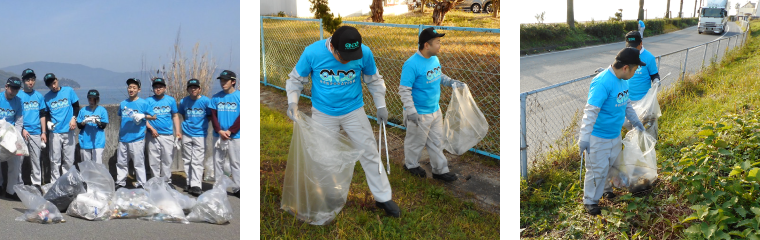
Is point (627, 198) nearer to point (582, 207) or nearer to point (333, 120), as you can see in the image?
point (582, 207)

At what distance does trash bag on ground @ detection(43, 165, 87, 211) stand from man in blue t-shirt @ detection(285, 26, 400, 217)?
80.0 inches

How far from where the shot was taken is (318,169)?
2807mm

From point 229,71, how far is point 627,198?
123 inches

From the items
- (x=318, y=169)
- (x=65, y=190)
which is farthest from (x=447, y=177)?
(x=65, y=190)

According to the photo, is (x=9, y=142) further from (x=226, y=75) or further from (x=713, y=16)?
(x=713, y=16)

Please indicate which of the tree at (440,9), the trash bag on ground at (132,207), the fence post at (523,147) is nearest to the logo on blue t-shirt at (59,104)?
the trash bag on ground at (132,207)

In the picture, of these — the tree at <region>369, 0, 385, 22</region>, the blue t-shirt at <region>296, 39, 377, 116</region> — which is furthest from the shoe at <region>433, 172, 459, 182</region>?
the tree at <region>369, 0, 385, 22</region>

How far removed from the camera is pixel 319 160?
2791 mm

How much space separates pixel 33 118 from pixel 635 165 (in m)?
4.80

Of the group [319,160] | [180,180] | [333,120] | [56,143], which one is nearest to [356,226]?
[319,160]

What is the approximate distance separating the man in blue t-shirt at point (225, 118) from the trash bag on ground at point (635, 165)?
2.93 m

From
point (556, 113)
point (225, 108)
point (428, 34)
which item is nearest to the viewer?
point (428, 34)

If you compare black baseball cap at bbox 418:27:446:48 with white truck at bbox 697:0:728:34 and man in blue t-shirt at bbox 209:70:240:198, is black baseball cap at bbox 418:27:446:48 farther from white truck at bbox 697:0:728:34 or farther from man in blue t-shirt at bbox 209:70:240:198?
white truck at bbox 697:0:728:34

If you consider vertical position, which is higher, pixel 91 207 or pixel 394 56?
pixel 394 56
